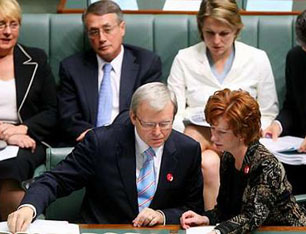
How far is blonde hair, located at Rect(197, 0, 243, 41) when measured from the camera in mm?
3400

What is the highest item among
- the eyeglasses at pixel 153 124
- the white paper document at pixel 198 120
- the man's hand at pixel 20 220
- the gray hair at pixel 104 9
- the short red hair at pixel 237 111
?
the gray hair at pixel 104 9

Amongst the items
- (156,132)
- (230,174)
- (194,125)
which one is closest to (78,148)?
(156,132)

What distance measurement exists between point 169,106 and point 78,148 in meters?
0.36

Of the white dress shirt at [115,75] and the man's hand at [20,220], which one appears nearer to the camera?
the man's hand at [20,220]

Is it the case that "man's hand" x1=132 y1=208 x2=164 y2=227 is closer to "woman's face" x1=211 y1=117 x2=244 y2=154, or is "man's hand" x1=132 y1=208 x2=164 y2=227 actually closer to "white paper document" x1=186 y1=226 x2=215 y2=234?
"white paper document" x1=186 y1=226 x2=215 y2=234

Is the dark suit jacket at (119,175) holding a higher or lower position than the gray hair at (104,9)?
lower

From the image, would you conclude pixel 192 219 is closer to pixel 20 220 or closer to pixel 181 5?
pixel 20 220

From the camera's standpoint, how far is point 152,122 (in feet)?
8.02

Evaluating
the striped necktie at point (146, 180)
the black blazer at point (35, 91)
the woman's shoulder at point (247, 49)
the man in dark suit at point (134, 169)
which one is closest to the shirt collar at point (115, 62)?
the black blazer at point (35, 91)

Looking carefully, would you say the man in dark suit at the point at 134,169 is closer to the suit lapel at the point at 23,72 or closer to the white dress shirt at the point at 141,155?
the white dress shirt at the point at 141,155

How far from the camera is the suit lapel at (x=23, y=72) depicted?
3.42m

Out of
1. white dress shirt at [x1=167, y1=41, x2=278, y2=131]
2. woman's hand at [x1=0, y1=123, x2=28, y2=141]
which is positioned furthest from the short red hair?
woman's hand at [x1=0, y1=123, x2=28, y2=141]

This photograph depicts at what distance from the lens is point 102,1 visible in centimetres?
349

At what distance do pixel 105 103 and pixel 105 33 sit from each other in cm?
33
